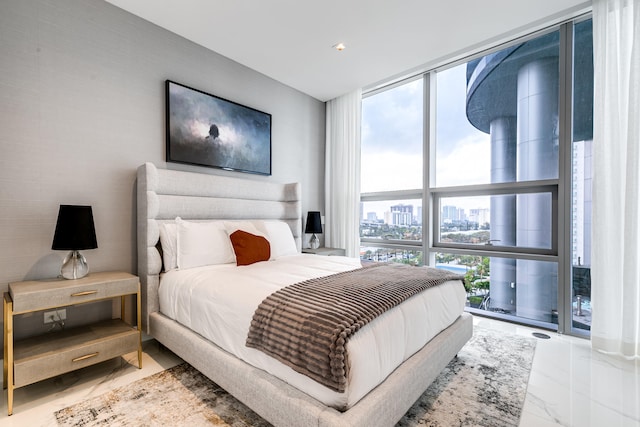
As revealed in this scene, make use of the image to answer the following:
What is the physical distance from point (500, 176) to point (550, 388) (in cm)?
213

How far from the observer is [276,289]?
1753 millimetres

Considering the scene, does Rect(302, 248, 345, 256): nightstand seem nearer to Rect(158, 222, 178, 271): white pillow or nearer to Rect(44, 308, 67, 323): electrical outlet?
Rect(158, 222, 178, 271): white pillow

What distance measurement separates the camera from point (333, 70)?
3.73 metres

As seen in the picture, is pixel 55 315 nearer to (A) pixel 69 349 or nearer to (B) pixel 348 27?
(A) pixel 69 349

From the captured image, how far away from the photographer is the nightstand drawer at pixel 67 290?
178 centimetres

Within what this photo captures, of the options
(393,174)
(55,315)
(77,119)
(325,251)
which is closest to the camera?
(55,315)

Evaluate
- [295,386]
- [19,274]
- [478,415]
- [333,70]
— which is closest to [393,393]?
[295,386]

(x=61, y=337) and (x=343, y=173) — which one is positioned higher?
(x=343, y=173)

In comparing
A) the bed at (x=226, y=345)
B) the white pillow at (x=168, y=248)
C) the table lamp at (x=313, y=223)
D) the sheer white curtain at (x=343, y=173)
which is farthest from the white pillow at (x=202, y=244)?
the sheer white curtain at (x=343, y=173)

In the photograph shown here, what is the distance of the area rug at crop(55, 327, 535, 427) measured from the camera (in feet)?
5.41

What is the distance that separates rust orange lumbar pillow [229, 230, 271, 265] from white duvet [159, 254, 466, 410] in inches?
4.2

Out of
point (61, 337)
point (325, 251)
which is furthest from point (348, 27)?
point (61, 337)

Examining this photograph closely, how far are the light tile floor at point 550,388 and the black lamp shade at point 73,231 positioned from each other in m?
0.93

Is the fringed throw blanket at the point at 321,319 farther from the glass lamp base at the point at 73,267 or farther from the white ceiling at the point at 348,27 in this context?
the white ceiling at the point at 348,27
